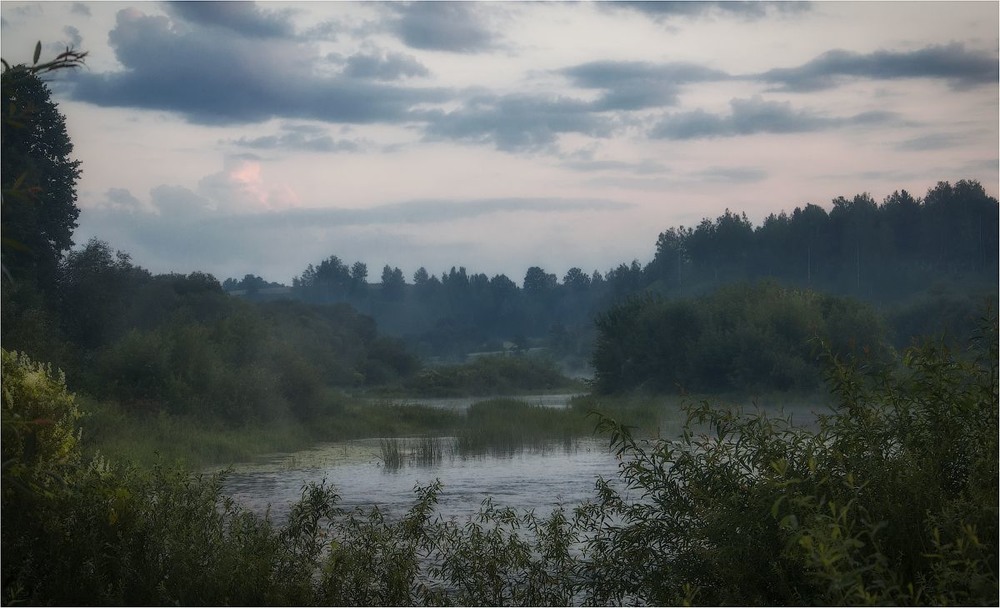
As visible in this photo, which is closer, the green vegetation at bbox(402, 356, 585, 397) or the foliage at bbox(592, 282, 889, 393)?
the foliage at bbox(592, 282, 889, 393)

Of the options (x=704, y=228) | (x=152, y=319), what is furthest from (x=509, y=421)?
(x=704, y=228)

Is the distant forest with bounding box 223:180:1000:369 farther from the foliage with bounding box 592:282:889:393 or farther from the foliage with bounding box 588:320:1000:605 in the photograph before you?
the foliage with bounding box 588:320:1000:605

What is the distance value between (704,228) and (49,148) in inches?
1405

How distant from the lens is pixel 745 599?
18.0 feet

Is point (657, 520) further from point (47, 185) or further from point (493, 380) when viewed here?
point (493, 380)

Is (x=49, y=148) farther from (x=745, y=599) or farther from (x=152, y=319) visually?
(x=745, y=599)

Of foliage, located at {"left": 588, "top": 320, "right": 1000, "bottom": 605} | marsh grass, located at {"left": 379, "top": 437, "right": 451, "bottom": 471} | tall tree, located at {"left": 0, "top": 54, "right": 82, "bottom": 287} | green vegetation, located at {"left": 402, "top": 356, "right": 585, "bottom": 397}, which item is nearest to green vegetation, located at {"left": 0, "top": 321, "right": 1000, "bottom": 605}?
foliage, located at {"left": 588, "top": 320, "right": 1000, "bottom": 605}

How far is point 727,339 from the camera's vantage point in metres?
37.3

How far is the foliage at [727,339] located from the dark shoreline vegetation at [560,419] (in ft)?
0.36

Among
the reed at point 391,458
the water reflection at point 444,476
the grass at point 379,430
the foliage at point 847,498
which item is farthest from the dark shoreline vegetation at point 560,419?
the water reflection at point 444,476


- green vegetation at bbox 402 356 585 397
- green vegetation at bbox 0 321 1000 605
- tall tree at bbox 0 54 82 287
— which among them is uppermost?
tall tree at bbox 0 54 82 287

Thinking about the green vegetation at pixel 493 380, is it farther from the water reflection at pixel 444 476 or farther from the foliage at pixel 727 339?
the water reflection at pixel 444 476

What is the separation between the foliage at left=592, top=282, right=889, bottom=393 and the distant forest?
2.37 metres

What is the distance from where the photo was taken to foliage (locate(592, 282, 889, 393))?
35594 millimetres
